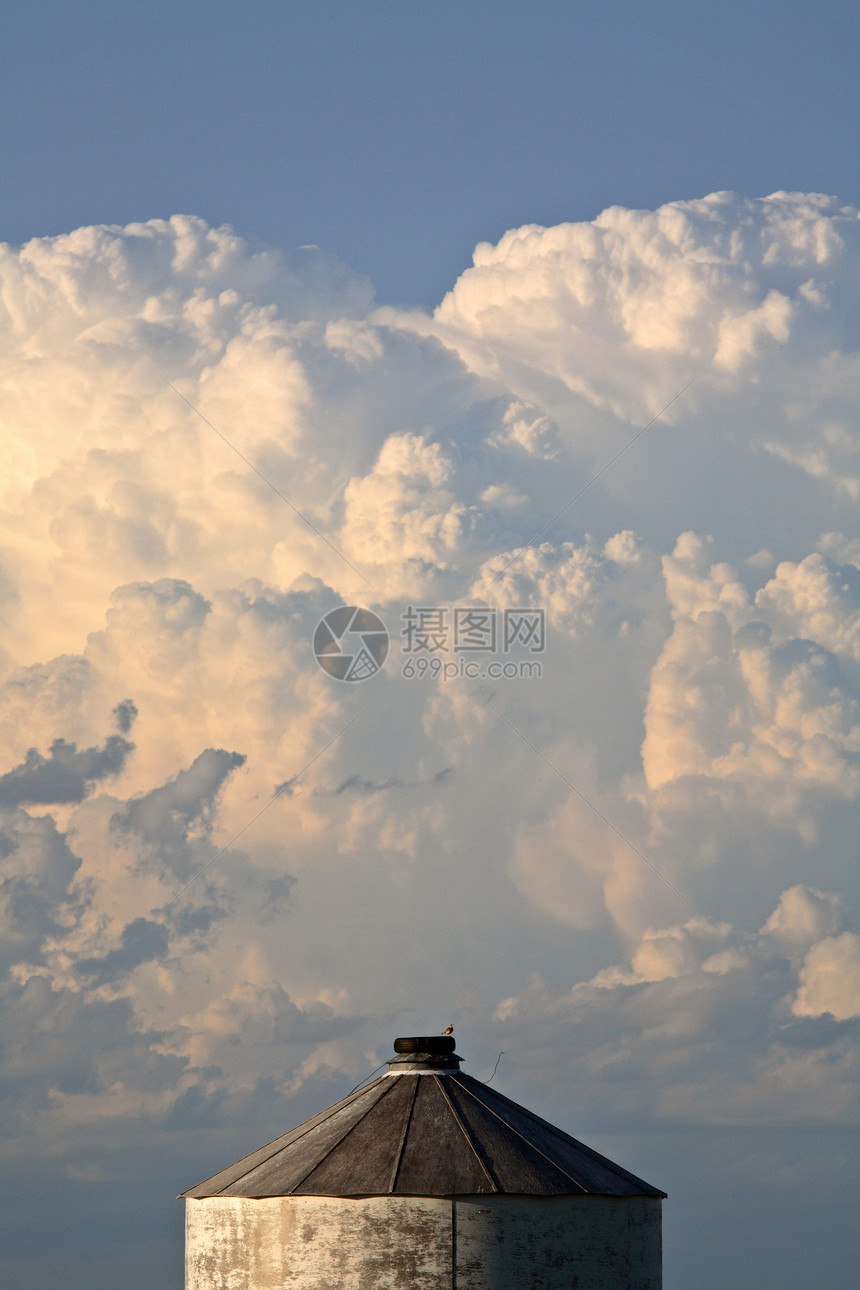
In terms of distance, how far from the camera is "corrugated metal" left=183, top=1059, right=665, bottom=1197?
2352cm

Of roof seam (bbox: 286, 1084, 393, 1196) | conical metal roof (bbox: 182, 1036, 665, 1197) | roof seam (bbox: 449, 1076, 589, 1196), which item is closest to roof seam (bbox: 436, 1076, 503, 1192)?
conical metal roof (bbox: 182, 1036, 665, 1197)

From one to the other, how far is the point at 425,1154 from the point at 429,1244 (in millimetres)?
1608

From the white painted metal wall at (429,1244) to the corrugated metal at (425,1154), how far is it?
0.79 feet

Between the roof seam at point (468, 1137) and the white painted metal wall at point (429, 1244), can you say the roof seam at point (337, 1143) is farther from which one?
the roof seam at point (468, 1137)

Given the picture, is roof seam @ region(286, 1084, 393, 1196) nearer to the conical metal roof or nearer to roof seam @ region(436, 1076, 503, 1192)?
the conical metal roof

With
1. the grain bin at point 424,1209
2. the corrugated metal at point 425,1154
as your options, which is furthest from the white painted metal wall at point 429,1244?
the corrugated metal at point 425,1154

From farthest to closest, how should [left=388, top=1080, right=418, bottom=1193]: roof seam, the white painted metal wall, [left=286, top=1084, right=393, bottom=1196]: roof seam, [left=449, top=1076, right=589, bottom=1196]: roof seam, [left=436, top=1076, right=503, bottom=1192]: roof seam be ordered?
1. [left=449, top=1076, right=589, bottom=1196]: roof seam
2. [left=286, top=1084, right=393, bottom=1196]: roof seam
3. [left=436, top=1076, right=503, bottom=1192]: roof seam
4. [left=388, top=1080, right=418, bottom=1193]: roof seam
5. the white painted metal wall

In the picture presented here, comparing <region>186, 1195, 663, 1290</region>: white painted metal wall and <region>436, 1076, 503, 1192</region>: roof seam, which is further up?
<region>436, 1076, 503, 1192</region>: roof seam

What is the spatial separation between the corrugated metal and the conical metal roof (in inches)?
0.8

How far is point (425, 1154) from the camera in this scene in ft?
78.8

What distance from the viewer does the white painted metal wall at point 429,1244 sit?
22797 millimetres

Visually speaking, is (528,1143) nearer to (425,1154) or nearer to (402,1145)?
(425,1154)

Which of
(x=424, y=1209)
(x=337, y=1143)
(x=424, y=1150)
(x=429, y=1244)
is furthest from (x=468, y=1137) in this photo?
(x=337, y=1143)

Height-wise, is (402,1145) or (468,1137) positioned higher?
(468,1137)
